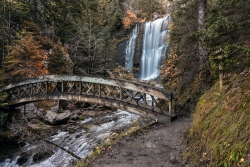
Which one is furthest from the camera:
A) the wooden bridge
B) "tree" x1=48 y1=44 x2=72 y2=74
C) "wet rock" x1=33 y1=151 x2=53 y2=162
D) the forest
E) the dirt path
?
"tree" x1=48 y1=44 x2=72 y2=74

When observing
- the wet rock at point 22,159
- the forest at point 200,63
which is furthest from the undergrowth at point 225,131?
the wet rock at point 22,159

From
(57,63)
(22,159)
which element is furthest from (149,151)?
(57,63)

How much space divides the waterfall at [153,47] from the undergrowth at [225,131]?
24658 millimetres

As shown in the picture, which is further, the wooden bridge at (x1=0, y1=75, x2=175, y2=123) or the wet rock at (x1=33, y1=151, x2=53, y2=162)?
the wet rock at (x1=33, y1=151, x2=53, y2=162)

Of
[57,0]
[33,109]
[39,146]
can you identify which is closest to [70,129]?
[39,146]

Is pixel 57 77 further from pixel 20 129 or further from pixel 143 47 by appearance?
pixel 143 47

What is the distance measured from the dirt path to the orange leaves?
111 ft

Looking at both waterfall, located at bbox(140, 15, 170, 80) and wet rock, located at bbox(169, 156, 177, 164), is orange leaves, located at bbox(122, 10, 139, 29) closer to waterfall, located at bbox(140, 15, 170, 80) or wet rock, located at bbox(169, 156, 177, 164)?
waterfall, located at bbox(140, 15, 170, 80)

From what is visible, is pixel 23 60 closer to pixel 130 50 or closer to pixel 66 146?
pixel 66 146

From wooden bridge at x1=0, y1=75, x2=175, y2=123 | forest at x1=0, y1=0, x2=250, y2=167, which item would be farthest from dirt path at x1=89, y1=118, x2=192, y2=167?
wooden bridge at x1=0, y1=75, x2=175, y2=123

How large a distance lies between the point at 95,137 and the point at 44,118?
572 cm

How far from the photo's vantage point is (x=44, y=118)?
14945 millimetres

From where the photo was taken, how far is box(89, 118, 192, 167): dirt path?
18.2ft

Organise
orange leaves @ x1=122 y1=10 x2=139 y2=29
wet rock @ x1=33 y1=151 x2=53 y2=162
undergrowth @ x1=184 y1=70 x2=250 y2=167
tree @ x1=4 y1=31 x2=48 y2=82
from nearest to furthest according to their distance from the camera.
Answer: undergrowth @ x1=184 y1=70 x2=250 y2=167 < wet rock @ x1=33 y1=151 x2=53 y2=162 < tree @ x1=4 y1=31 x2=48 y2=82 < orange leaves @ x1=122 y1=10 x2=139 y2=29
